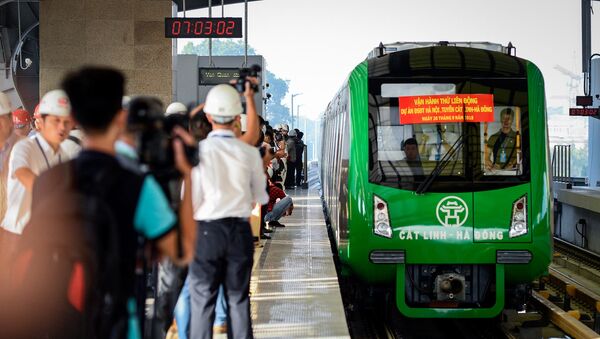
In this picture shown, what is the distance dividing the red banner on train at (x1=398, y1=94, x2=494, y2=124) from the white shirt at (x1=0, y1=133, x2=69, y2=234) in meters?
3.95

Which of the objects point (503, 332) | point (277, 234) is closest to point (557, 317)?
point (503, 332)

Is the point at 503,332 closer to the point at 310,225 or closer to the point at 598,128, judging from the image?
the point at 310,225

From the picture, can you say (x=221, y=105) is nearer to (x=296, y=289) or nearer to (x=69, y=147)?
(x=69, y=147)

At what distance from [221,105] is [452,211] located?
3.55m

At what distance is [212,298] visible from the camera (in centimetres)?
580

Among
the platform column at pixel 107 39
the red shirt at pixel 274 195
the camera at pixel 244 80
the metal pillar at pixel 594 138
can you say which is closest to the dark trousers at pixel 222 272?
the camera at pixel 244 80

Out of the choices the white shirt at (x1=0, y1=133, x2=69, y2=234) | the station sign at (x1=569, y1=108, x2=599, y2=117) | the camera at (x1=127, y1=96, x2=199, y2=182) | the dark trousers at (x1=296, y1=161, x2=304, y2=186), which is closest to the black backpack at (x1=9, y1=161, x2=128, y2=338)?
the camera at (x1=127, y1=96, x2=199, y2=182)

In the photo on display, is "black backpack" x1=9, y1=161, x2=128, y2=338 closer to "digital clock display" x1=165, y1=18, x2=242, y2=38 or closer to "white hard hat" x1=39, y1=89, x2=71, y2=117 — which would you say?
"white hard hat" x1=39, y1=89, x2=71, y2=117

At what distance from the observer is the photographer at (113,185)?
312 centimetres

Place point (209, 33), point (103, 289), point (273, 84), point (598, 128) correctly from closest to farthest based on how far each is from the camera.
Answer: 1. point (103, 289)
2. point (209, 33)
3. point (598, 128)
4. point (273, 84)

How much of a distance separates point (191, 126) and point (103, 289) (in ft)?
11.4

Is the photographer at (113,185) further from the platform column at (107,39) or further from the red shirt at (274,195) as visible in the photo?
the platform column at (107,39)

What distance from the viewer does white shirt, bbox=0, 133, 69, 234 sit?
5184 millimetres

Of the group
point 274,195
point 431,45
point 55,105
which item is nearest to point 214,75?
point 274,195
